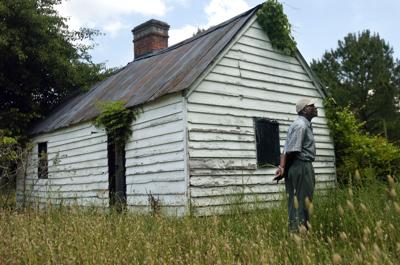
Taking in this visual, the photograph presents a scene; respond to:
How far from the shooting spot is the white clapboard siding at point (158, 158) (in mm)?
Answer: 9109

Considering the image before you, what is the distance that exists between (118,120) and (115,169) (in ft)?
5.13

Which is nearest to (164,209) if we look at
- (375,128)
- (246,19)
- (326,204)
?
(326,204)

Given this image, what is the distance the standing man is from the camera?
5.44m

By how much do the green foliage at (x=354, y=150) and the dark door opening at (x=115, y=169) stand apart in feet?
18.7

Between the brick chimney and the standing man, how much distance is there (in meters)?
11.9

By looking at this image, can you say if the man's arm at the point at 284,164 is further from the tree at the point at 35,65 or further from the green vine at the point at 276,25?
the tree at the point at 35,65

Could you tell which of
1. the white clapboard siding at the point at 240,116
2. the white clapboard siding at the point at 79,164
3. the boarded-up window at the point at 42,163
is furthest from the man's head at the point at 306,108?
the boarded-up window at the point at 42,163

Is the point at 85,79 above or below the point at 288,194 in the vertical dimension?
above

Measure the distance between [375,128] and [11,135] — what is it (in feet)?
63.3

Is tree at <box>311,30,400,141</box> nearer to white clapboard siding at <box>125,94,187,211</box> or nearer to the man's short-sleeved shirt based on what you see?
white clapboard siding at <box>125,94,187,211</box>

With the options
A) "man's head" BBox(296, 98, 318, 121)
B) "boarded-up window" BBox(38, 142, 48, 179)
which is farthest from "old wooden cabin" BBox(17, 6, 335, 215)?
"man's head" BBox(296, 98, 318, 121)

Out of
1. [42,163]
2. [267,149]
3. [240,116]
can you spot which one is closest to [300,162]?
[240,116]

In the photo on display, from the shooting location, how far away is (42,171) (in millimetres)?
14516

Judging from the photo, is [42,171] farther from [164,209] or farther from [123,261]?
[123,261]
